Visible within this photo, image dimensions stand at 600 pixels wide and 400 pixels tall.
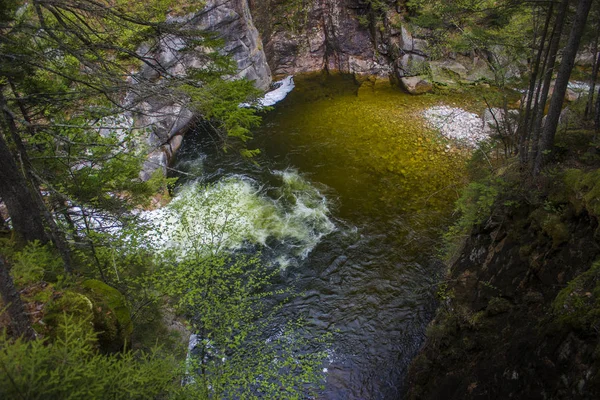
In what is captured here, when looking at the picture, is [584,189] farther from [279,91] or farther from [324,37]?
[324,37]

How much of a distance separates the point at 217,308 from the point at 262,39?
22.2 m

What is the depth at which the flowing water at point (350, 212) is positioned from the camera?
8641 mm

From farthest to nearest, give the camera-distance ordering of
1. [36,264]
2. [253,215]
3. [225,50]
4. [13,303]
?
[225,50] < [253,215] < [36,264] < [13,303]

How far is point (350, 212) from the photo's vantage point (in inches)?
502

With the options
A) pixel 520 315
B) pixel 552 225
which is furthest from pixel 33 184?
pixel 552 225

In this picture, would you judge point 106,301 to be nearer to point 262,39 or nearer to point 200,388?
point 200,388

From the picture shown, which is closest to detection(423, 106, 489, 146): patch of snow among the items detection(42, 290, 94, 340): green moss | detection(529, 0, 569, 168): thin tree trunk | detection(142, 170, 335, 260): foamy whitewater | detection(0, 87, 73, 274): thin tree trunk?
detection(142, 170, 335, 260): foamy whitewater

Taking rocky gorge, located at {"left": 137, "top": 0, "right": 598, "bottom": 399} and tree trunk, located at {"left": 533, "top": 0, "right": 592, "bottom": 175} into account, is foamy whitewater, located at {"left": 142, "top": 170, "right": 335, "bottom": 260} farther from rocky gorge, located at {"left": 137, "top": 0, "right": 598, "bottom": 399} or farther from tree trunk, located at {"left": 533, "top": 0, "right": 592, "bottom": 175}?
tree trunk, located at {"left": 533, "top": 0, "right": 592, "bottom": 175}

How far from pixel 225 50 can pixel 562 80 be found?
642 inches

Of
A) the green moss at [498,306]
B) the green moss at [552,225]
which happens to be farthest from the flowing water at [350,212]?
the green moss at [552,225]

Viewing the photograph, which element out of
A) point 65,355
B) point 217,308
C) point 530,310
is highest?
point 65,355

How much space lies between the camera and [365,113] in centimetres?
1936

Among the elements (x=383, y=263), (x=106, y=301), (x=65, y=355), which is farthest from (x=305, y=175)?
(x=65, y=355)

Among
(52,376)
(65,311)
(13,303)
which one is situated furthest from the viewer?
(65,311)
